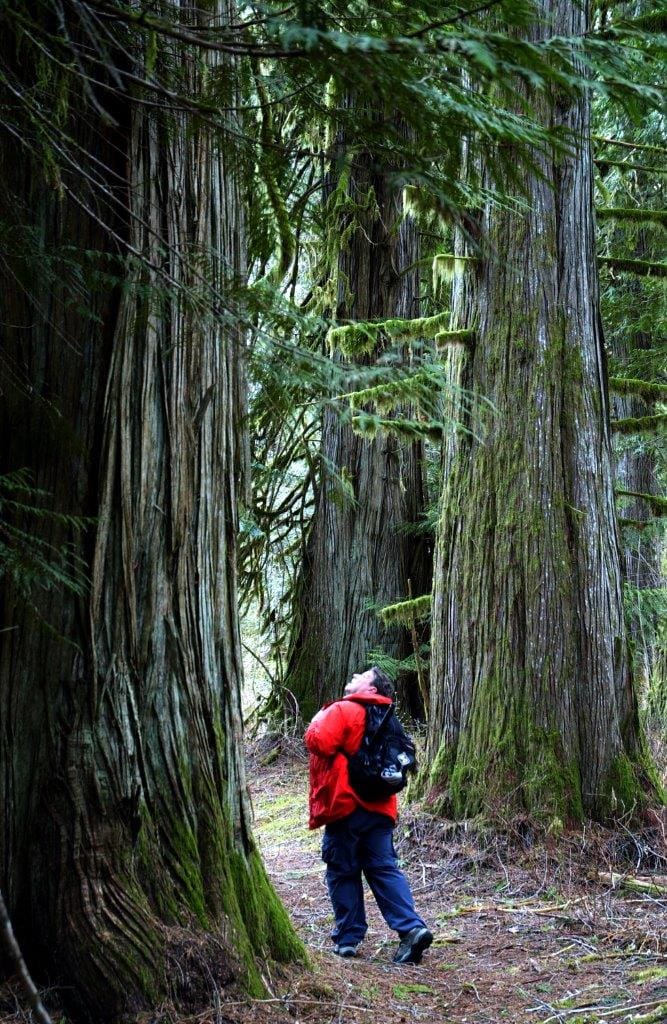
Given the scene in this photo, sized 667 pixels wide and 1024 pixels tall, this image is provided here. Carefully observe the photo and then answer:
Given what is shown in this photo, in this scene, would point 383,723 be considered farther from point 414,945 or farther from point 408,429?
point 408,429

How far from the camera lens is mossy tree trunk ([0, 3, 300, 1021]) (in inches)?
144

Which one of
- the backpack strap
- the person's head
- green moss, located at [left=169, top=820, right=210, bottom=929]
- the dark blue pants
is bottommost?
the dark blue pants

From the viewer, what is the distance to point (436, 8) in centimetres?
337

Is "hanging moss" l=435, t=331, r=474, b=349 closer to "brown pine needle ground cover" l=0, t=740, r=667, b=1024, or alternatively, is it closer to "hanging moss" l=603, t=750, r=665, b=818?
"hanging moss" l=603, t=750, r=665, b=818

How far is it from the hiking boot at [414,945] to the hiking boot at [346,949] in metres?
0.24

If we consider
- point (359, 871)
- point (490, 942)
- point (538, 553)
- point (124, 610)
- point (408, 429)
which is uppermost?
point (408, 429)

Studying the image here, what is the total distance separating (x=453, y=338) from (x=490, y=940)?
14.0 ft

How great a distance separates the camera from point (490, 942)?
5621 mm

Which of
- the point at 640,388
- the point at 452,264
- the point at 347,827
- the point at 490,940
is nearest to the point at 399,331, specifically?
the point at 452,264

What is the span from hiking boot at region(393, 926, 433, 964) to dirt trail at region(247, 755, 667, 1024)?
74mm

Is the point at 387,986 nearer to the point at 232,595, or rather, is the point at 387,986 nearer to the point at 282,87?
the point at 232,595

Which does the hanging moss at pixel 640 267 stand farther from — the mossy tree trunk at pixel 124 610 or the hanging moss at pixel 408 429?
the mossy tree trunk at pixel 124 610

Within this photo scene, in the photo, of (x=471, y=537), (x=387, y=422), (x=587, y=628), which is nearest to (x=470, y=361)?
(x=387, y=422)

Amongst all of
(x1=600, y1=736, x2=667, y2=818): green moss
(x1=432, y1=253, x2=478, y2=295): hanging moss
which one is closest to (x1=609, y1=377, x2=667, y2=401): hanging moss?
(x1=432, y1=253, x2=478, y2=295): hanging moss
